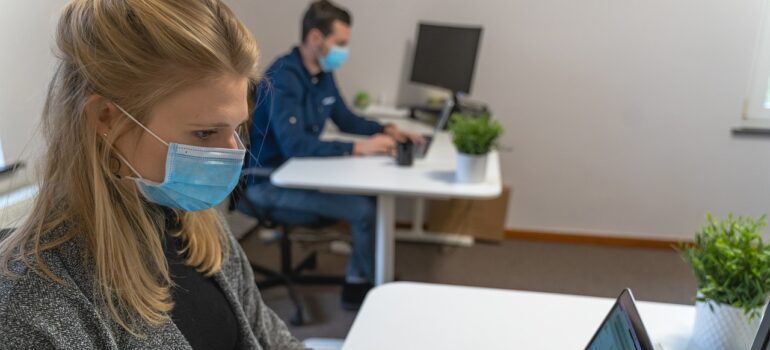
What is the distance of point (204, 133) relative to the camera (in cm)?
89

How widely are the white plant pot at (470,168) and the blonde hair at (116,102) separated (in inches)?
46.1

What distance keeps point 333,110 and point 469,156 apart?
101 centimetres

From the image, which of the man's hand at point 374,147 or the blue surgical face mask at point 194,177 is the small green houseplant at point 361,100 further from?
the blue surgical face mask at point 194,177

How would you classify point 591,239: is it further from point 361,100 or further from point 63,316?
point 63,316

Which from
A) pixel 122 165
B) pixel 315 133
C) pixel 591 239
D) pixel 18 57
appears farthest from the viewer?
pixel 591 239

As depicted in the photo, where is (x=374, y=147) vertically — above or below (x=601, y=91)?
below

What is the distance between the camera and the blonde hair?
2.54 ft

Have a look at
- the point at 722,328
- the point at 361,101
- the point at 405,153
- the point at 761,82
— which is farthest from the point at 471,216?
the point at 722,328

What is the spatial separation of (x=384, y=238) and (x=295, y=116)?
1.93ft

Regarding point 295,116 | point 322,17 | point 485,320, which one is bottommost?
point 485,320

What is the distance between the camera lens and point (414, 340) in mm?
1046

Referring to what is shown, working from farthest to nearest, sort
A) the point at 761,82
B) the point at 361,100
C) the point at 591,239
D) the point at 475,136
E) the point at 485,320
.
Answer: the point at 591,239 < the point at 361,100 < the point at 761,82 < the point at 475,136 < the point at 485,320

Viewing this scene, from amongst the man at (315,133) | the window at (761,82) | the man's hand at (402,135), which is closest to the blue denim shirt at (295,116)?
the man at (315,133)

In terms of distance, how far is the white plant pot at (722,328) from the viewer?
0.91m
